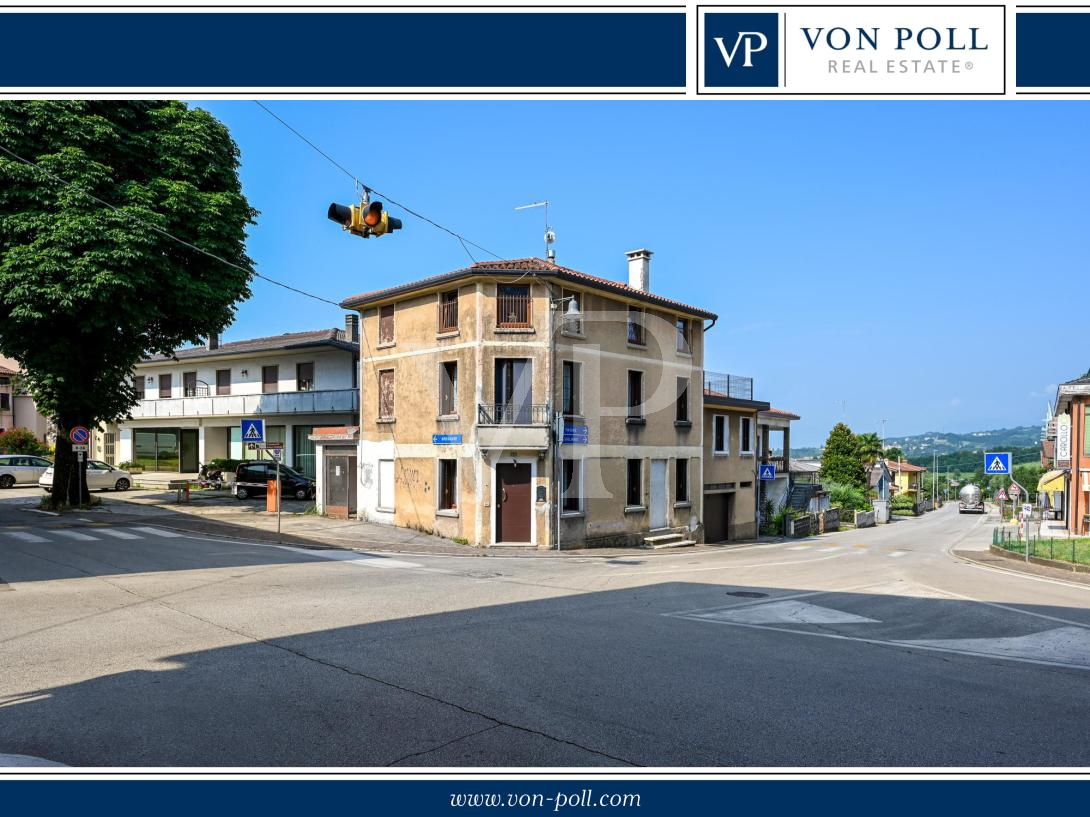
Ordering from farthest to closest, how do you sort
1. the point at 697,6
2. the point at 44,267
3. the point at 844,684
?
the point at 44,267, the point at 844,684, the point at 697,6

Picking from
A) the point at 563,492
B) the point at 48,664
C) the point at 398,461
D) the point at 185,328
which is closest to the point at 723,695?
the point at 48,664

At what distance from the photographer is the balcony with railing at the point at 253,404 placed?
119ft

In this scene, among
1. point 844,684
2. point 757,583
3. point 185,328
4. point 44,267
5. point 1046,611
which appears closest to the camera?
point 844,684

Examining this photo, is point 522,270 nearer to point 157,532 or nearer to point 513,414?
point 513,414

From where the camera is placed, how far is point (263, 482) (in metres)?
34.2

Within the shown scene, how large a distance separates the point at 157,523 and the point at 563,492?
12.8m

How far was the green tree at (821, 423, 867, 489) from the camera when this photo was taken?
2594 inches

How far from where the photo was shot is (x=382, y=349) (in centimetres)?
2658

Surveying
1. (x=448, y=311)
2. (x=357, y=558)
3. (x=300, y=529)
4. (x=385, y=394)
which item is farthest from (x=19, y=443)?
(x=357, y=558)

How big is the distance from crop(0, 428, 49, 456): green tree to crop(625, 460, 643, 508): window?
38.0m

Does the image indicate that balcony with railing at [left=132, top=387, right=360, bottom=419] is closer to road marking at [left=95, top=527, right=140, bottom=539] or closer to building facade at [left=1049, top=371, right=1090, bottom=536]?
road marking at [left=95, top=527, right=140, bottom=539]

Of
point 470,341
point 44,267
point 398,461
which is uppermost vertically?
point 44,267

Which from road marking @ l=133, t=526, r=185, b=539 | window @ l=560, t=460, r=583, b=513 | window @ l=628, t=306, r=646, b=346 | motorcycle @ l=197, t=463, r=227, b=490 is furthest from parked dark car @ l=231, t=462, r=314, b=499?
window @ l=628, t=306, r=646, b=346

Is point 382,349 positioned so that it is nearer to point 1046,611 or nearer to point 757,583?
point 757,583
